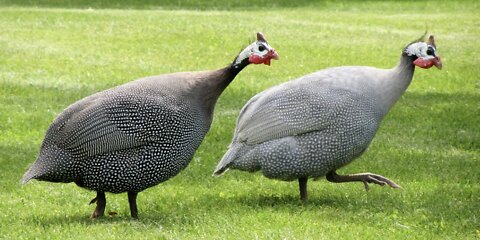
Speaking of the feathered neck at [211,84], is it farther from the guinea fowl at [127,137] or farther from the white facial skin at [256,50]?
the white facial skin at [256,50]

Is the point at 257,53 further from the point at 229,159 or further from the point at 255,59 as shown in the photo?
the point at 229,159

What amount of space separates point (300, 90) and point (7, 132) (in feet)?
12.9

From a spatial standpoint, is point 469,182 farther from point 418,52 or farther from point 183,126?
point 183,126

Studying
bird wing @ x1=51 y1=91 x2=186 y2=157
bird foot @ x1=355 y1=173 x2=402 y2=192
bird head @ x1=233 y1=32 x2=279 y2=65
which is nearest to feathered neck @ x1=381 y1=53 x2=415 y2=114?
bird foot @ x1=355 y1=173 x2=402 y2=192

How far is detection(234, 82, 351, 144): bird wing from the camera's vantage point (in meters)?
7.26

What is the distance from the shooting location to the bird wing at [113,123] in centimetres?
666

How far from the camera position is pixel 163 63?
1548 cm

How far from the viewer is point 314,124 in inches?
285

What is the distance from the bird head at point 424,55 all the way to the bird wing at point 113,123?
1812mm

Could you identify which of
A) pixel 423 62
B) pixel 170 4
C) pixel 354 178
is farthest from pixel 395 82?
pixel 170 4

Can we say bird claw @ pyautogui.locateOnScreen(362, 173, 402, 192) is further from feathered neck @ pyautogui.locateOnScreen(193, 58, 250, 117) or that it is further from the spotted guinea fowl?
feathered neck @ pyautogui.locateOnScreen(193, 58, 250, 117)

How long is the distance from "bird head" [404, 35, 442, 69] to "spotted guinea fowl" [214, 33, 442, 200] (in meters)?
0.12

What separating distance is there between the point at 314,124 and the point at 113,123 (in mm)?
1406

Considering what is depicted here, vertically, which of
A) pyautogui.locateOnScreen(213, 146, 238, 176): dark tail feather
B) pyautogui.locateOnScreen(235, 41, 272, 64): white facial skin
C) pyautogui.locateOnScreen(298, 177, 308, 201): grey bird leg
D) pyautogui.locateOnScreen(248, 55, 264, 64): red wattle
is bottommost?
pyautogui.locateOnScreen(298, 177, 308, 201): grey bird leg
